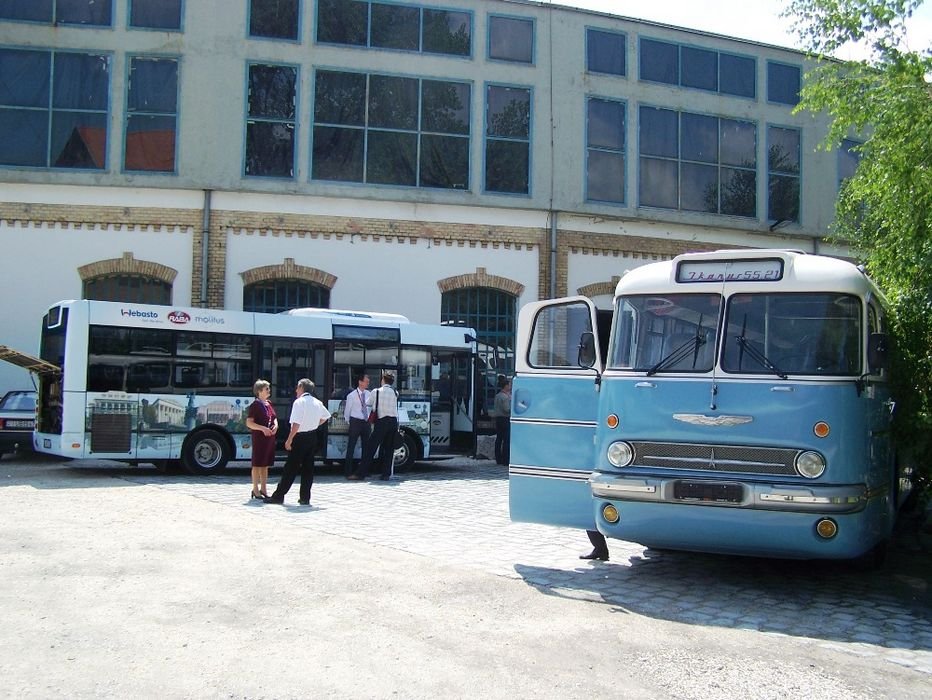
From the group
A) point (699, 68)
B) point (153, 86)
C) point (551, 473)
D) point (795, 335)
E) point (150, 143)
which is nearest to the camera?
point (795, 335)

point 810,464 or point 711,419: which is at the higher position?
point 711,419

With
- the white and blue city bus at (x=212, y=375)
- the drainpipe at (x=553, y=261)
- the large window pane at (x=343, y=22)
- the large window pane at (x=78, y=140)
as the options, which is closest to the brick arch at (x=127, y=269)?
the large window pane at (x=78, y=140)

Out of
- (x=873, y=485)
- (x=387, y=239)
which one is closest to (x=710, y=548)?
(x=873, y=485)

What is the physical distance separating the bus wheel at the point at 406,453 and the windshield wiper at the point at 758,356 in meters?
10.6

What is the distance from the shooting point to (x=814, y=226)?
84.6 feet

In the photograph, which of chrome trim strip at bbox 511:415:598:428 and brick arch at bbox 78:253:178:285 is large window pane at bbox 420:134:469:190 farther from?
chrome trim strip at bbox 511:415:598:428

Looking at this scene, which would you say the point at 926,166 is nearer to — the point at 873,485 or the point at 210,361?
the point at 873,485

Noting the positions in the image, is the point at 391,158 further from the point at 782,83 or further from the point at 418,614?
the point at 418,614

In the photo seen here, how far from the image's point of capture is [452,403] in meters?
18.4

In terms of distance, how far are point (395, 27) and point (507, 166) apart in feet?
13.6

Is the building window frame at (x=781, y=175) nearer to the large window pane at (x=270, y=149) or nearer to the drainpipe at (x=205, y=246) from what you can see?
the large window pane at (x=270, y=149)

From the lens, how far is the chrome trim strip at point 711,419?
728 centimetres

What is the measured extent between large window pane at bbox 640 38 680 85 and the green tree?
14198mm

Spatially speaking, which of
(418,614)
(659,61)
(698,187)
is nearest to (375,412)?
(418,614)
